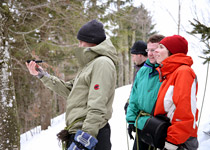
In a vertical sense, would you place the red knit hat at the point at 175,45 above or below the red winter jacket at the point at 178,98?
above

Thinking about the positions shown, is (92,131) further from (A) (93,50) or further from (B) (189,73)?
(B) (189,73)

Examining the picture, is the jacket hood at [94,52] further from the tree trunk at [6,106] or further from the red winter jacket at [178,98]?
the tree trunk at [6,106]

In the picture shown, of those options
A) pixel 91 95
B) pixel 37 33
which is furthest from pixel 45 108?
pixel 91 95

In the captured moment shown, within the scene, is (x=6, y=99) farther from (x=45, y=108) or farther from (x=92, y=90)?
(x=45, y=108)

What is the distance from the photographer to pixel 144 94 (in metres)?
1.88

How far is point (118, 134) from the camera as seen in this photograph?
5000mm

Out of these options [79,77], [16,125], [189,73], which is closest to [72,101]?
[79,77]

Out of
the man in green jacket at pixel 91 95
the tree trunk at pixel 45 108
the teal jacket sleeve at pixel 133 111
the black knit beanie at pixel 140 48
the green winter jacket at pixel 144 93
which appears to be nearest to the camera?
the man in green jacket at pixel 91 95

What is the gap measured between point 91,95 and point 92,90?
0.04 m

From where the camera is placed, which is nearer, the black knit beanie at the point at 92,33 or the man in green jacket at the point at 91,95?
the man in green jacket at the point at 91,95

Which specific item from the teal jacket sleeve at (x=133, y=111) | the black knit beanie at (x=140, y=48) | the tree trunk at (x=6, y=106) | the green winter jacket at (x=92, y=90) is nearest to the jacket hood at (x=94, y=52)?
the green winter jacket at (x=92, y=90)

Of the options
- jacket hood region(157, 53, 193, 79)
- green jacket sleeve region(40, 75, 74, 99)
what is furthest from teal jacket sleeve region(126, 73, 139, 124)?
green jacket sleeve region(40, 75, 74, 99)

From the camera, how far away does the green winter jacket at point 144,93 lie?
5.99 feet

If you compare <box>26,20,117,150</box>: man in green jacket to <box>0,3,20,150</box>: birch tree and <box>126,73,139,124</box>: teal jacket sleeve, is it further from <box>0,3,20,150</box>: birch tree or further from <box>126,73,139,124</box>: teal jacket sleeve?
<box>0,3,20,150</box>: birch tree
